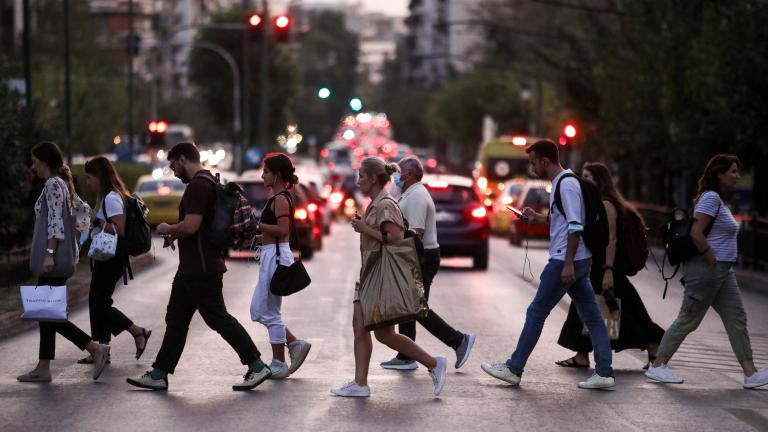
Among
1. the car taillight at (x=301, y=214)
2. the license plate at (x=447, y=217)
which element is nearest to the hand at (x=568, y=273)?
the license plate at (x=447, y=217)

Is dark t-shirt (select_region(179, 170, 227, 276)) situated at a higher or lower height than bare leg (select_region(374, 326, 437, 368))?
higher

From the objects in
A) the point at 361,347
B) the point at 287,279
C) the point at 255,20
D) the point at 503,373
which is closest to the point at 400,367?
the point at 503,373

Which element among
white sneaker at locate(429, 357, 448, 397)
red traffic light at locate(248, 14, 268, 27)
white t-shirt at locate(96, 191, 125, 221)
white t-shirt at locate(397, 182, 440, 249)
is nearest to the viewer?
white sneaker at locate(429, 357, 448, 397)

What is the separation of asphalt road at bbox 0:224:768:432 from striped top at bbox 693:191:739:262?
94 cm

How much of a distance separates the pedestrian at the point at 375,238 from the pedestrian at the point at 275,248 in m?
0.90

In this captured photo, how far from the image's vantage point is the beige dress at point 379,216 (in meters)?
10.6

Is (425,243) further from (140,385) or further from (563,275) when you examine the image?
(140,385)

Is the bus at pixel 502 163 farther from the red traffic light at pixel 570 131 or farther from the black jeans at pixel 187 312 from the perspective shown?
the black jeans at pixel 187 312

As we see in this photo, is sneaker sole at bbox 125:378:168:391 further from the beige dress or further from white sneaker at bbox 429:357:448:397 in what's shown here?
white sneaker at bbox 429:357:448:397

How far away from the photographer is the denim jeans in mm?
11312

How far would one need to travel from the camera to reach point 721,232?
11.7m

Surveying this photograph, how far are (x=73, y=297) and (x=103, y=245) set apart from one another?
7.00 metres

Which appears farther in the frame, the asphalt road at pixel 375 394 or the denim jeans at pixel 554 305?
the denim jeans at pixel 554 305

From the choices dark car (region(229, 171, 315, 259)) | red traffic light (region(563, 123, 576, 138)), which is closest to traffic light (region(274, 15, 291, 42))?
dark car (region(229, 171, 315, 259))
